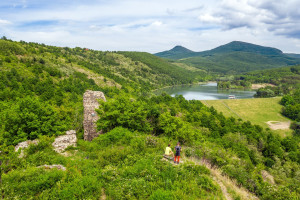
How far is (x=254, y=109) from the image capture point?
81750 millimetres

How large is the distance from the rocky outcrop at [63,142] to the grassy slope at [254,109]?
73.4m

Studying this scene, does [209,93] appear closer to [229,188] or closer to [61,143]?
[61,143]

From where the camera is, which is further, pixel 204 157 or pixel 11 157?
pixel 204 157

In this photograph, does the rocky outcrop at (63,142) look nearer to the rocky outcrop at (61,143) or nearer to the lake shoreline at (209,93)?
the rocky outcrop at (61,143)

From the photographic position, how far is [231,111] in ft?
261

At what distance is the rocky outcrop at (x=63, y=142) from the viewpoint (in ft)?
47.5

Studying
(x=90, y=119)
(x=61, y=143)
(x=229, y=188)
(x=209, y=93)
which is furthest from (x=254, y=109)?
(x=61, y=143)

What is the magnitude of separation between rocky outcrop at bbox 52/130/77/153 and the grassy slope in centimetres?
7345

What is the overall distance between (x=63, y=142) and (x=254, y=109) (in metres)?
90.5

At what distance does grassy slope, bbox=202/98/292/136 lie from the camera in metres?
72.6

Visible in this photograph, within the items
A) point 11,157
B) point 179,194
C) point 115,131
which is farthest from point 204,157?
point 11,157

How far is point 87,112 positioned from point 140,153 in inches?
439

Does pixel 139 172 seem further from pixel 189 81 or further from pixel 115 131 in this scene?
pixel 189 81

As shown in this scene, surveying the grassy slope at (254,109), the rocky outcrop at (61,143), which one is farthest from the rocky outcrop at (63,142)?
the grassy slope at (254,109)
